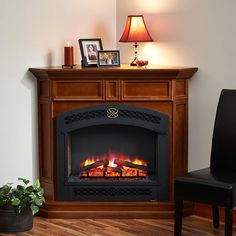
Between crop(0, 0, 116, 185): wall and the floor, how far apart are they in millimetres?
444

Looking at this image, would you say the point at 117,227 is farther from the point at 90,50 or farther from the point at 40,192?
the point at 90,50

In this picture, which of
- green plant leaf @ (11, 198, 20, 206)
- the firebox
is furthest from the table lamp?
green plant leaf @ (11, 198, 20, 206)

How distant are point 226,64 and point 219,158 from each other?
26.8 inches

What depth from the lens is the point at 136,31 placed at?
447cm

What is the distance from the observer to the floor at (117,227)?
4.03m

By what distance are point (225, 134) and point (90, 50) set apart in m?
1.22

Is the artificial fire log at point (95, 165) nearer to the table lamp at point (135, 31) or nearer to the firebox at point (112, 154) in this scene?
the firebox at point (112, 154)

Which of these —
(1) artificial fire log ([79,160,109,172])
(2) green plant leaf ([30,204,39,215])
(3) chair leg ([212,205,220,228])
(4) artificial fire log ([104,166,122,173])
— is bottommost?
(3) chair leg ([212,205,220,228])

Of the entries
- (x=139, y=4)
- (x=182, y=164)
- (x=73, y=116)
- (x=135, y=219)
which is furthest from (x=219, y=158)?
(x=139, y=4)

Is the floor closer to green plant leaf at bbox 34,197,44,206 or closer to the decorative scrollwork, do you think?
green plant leaf at bbox 34,197,44,206

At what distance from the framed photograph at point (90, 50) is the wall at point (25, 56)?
6.0 inches

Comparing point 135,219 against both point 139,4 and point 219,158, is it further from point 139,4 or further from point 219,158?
point 139,4

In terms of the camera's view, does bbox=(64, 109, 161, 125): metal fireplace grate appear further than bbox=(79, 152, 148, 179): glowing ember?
No

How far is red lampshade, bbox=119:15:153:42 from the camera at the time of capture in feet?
14.6
